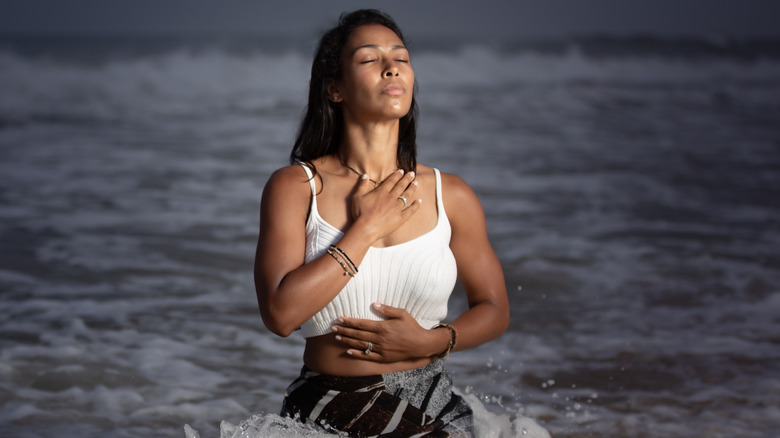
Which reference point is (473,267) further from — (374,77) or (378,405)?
(374,77)

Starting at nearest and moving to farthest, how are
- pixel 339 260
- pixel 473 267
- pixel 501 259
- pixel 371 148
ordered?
pixel 339 260 → pixel 371 148 → pixel 473 267 → pixel 501 259

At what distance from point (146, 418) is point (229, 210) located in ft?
14.0

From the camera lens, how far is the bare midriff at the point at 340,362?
2.01 m

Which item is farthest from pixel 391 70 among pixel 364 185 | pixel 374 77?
pixel 364 185

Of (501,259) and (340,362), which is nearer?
(340,362)

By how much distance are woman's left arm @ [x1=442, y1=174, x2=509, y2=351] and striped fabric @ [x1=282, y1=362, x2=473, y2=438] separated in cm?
16

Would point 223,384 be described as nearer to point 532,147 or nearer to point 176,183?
point 176,183

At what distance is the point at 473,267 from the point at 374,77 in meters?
0.59

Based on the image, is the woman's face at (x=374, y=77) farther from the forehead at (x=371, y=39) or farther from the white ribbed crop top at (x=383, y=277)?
the white ribbed crop top at (x=383, y=277)

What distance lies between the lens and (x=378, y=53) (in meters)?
2.01

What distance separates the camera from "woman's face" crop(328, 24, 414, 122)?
6.45 feet

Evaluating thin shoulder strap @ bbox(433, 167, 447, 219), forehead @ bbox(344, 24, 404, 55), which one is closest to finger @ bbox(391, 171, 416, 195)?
thin shoulder strap @ bbox(433, 167, 447, 219)

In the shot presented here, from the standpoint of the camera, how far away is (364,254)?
191 cm

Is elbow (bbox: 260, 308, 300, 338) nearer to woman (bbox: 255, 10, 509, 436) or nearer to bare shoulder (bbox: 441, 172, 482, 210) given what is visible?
woman (bbox: 255, 10, 509, 436)
